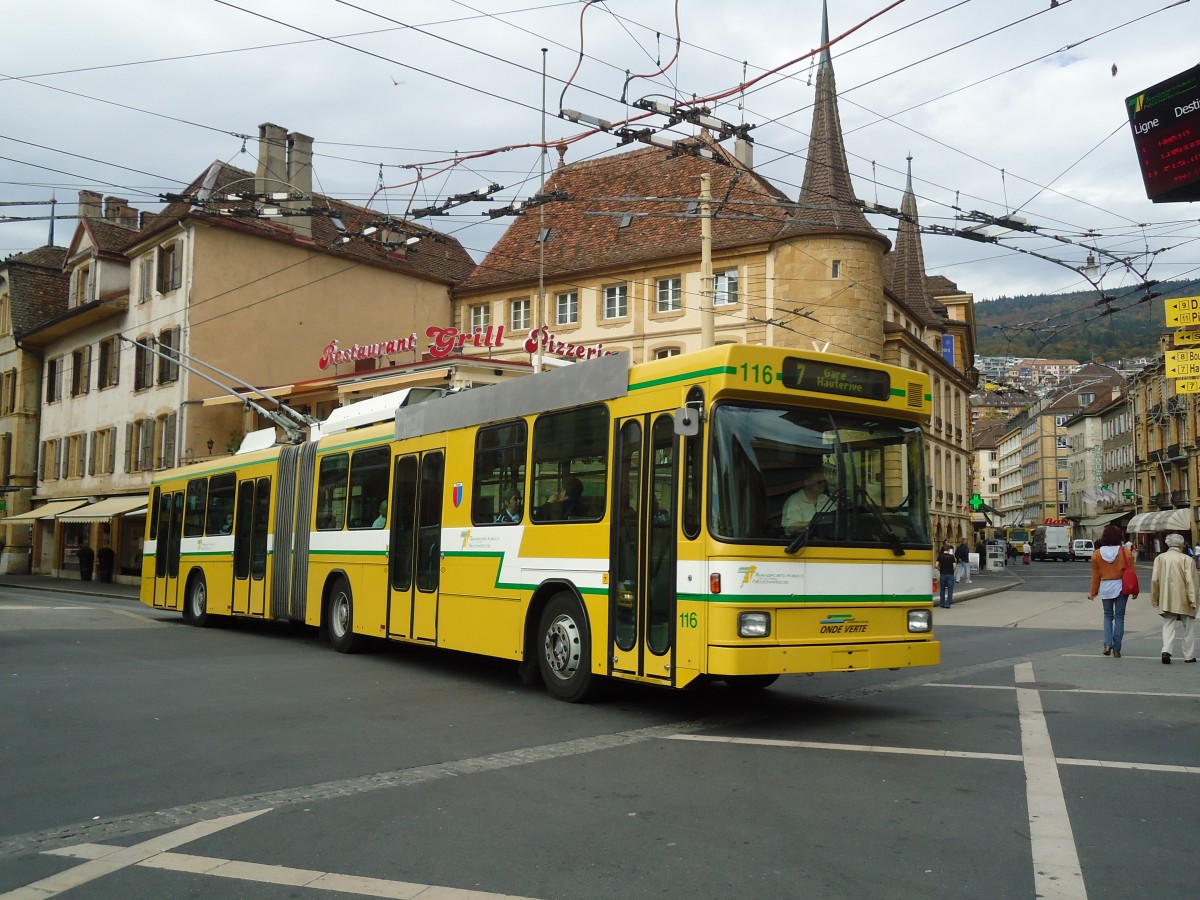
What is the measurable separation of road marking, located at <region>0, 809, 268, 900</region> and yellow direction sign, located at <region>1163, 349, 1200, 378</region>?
15.6m

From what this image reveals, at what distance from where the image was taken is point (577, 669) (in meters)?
10.2

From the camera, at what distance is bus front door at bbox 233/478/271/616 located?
17469 mm

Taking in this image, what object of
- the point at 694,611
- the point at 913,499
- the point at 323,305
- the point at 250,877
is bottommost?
the point at 250,877

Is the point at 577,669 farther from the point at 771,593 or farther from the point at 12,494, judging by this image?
the point at 12,494

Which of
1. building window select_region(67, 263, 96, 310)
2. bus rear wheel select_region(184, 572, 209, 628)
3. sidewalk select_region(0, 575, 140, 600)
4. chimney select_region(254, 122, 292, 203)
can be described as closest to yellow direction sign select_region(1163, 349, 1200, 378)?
bus rear wheel select_region(184, 572, 209, 628)

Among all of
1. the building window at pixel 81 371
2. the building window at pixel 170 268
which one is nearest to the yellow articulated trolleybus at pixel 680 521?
the building window at pixel 170 268

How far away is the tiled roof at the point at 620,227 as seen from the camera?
3788 centimetres

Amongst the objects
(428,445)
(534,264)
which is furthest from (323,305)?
(428,445)

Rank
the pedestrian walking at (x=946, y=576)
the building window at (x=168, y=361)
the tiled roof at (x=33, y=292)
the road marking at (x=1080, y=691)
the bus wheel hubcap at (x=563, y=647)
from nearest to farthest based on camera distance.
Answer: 1. the bus wheel hubcap at (x=563, y=647)
2. the road marking at (x=1080, y=691)
3. the pedestrian walking at (x=946, y=576)
4. the building window at (x=168, y=361)
5. the tiled roof at (x=33, y=292)

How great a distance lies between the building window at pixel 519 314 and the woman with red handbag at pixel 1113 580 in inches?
1237

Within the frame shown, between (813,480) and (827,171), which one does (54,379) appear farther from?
(813,480)

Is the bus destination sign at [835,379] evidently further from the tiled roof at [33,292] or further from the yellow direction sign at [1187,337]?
the tiled roof at [33,292]

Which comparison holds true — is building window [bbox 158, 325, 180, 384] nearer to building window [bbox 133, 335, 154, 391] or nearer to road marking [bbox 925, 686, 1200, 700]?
building window [bbox 133, 335, 154, 391]

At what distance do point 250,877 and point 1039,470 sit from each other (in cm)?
15145
